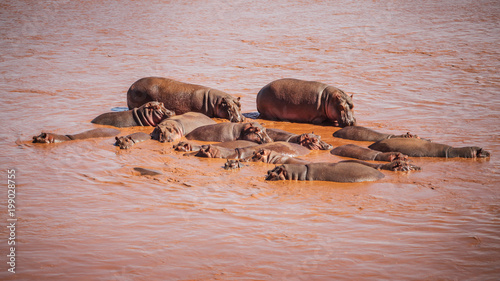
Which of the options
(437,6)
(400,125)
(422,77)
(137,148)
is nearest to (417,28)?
(437,6)

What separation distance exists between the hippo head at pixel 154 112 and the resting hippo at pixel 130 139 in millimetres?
1085

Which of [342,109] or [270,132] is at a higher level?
[342,109]

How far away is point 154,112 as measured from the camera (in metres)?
11.6

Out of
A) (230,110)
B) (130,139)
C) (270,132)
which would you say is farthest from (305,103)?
(130,139)

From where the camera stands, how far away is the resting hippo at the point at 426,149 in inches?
363

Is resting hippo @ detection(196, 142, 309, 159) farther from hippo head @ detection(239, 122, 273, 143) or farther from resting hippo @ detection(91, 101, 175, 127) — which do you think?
resting hippo @ detection(91, 101, 175, 127)

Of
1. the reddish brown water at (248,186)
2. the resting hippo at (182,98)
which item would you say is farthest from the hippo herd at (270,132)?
the reddish brown water at (248,186)

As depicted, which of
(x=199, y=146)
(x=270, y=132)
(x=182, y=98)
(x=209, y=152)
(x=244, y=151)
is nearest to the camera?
(x=209, y=152)

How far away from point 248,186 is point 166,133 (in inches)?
123

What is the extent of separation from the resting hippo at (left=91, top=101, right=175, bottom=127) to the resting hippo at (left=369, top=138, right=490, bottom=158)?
4.63 m

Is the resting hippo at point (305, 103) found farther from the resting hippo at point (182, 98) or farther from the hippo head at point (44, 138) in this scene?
the hippo head at point (44, 138)

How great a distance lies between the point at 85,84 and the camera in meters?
15.7

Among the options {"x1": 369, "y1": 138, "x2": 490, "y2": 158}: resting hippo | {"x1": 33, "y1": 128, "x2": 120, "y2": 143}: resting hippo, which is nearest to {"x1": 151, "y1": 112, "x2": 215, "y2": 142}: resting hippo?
{"x1": 33, "y1": 128, "x2": 120, "y2": 143}: resting hippo

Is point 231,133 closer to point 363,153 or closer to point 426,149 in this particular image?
point 363,153
